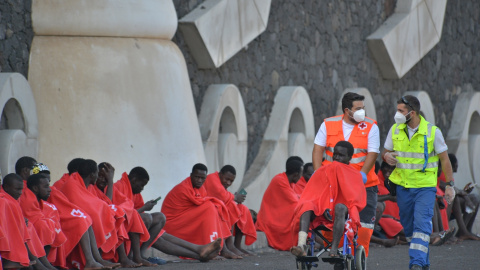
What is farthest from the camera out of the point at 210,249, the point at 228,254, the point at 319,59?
the point at 319,59

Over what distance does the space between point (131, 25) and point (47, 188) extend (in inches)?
125

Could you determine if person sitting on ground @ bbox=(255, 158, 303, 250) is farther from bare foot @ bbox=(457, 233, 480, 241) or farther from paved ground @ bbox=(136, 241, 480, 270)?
bare foot @ bbox=(457, 233, 480, 241)

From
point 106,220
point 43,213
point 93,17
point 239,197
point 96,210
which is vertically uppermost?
point 93,17

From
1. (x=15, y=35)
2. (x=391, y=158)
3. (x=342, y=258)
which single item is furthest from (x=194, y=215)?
(x=342, y=258)

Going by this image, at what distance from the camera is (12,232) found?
809cm

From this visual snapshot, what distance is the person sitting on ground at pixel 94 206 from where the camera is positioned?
9.30 metres

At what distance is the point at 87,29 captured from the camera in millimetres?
11203

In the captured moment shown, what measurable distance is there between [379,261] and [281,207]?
1.73m

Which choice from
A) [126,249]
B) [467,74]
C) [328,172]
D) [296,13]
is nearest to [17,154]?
[126,249]

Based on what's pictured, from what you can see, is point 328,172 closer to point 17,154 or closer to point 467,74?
point 17,154

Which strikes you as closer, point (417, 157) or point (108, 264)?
point (417, 157)

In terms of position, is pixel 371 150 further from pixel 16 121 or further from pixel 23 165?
pixel 16 121

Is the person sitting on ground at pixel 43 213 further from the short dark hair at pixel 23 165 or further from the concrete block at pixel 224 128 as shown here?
the concrete block at pixel 224 128

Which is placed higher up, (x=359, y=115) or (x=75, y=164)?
(x=359, y=115)
